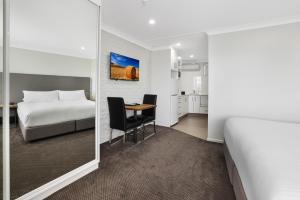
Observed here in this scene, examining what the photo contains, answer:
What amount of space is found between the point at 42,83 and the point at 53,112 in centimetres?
41

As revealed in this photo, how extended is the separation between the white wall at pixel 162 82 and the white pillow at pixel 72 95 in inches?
114

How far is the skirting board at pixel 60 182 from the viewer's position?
1524 mm

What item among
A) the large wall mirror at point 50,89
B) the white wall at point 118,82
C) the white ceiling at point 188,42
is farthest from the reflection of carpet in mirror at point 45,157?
the white ceiling at point 188,42

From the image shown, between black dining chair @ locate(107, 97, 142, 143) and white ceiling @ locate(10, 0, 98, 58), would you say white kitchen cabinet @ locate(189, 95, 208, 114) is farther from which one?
white ceiling @ locate(10, 0, 98, 58)

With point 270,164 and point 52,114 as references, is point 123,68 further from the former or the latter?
point 270,164

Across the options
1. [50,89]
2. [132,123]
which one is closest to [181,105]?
[132,123]

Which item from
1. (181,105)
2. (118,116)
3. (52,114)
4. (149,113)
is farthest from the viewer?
(181,105)

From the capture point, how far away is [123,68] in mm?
3578

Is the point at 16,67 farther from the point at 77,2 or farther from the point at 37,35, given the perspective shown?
the point at 77,2

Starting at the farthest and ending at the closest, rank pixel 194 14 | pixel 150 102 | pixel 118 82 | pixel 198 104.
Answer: pixel 198 104 < pixel 150 102 < pixel 118 82 < pixel 194 14

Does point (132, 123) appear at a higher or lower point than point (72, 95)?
lower

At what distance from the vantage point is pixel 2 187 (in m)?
1.34

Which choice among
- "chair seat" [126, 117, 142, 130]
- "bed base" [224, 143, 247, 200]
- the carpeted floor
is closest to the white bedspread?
the carpeted floor

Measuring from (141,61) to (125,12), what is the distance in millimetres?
1893
